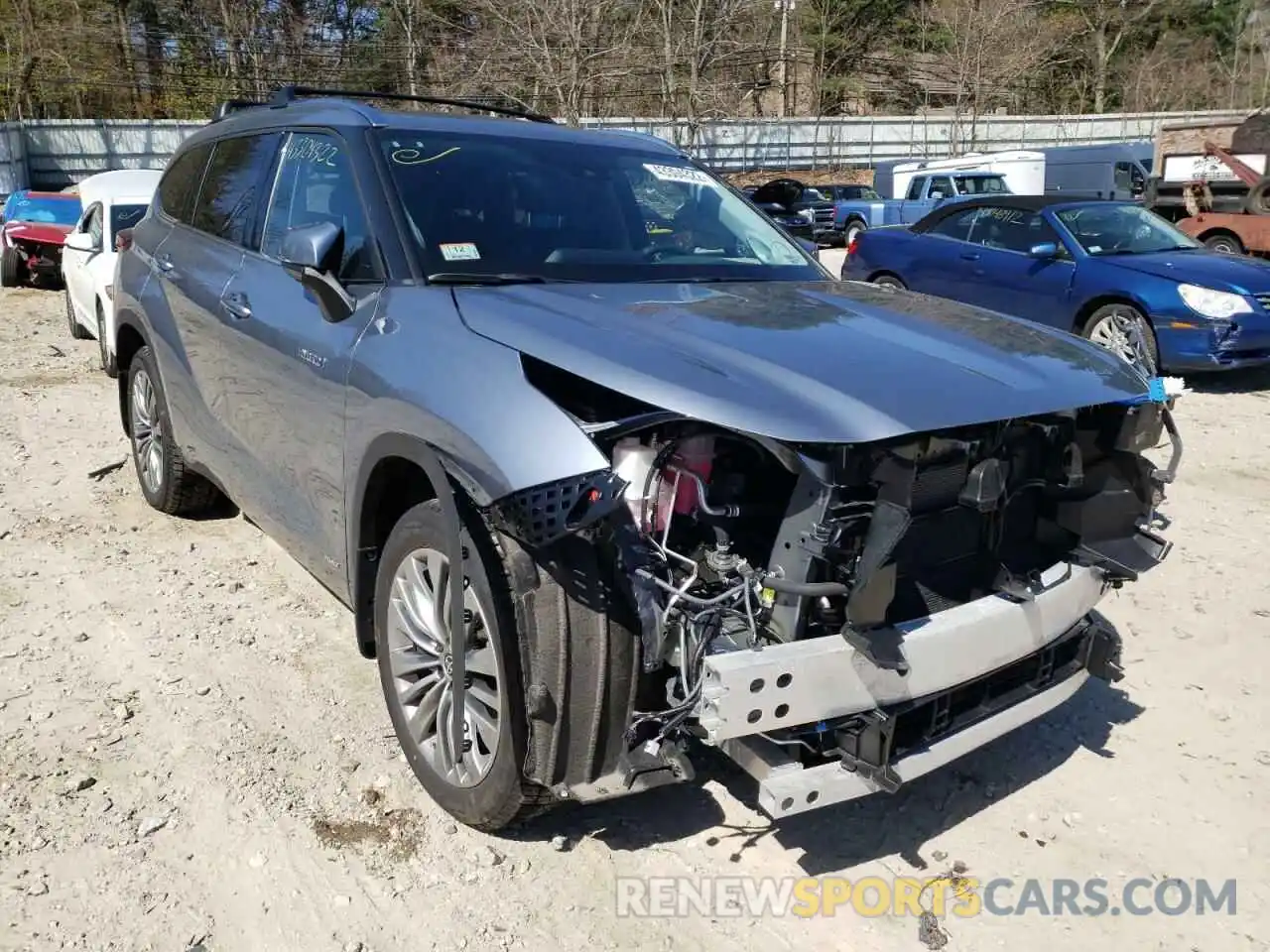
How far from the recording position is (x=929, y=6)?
51.9 meters

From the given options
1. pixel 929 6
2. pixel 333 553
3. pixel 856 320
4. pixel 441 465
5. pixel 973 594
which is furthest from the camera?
pixel 929 6

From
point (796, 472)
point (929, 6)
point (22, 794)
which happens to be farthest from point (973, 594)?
point (929, 6)

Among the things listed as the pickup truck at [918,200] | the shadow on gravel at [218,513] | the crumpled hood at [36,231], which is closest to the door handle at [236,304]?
the shadow on gravel at [218,513]

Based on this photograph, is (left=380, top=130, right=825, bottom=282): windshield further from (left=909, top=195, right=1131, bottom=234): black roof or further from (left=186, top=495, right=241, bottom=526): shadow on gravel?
(left=909, top=195, right=1131, bottom=234): black roof

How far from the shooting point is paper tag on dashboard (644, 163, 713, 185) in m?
4.19

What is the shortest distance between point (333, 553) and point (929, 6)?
5554 cm

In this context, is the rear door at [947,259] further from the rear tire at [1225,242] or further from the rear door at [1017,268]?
the rear tire at [1225,242]

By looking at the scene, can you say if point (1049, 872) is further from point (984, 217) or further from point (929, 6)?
point (929, 6)

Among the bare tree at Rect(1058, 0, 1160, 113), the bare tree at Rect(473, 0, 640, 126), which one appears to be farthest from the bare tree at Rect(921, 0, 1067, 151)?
the bare tree at Rect(473, 0, 640, 126)

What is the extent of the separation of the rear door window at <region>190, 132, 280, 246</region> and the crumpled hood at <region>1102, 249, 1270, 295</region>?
742 centimetres

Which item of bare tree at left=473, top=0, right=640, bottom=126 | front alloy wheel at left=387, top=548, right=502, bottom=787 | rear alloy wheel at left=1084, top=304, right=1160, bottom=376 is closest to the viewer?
front alloy wheel at left=387, top=548, right=502, bottom=787

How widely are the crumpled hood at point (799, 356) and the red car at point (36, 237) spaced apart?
48.4 feet

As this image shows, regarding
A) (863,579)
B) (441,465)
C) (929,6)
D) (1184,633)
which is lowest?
(1184,633)

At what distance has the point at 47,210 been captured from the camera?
1584 cm
